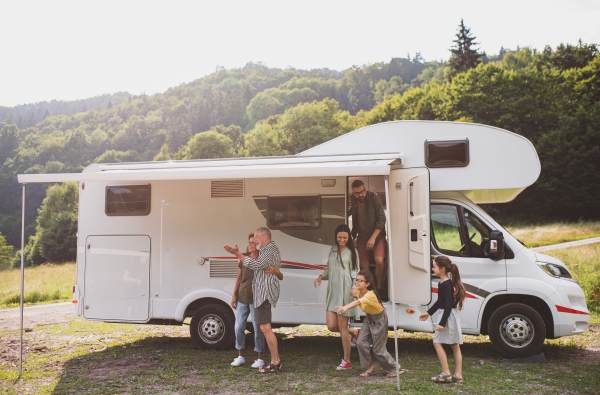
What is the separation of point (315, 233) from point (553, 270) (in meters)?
3.09

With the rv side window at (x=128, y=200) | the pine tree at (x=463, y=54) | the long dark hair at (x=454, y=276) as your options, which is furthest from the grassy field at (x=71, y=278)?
the pine tree at (x=463, y=54)

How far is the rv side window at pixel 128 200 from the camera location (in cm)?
670

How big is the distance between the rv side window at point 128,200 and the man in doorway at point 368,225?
2.99 metres

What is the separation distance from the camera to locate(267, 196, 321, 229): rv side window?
6262mm

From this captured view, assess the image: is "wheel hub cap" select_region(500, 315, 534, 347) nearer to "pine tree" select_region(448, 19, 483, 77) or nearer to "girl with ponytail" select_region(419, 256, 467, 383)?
"girl with ponytail" select_region(419, 256, 467, 383)

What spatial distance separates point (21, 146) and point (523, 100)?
92510 mm

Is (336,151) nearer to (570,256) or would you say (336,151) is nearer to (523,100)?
(570,256)

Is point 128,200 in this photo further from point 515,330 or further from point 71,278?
point 71,278

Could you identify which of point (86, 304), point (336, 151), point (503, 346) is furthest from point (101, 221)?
point (503, 346)

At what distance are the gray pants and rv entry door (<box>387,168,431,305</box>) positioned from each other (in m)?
0.67

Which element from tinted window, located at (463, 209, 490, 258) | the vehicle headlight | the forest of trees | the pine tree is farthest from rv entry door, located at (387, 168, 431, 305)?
the pine tree

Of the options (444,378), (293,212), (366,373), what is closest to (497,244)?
(444,378)

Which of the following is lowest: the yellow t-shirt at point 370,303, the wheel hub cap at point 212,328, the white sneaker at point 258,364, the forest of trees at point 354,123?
the white sneaker at point 258,364

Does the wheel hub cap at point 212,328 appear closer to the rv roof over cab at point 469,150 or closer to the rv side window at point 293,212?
the rv side window at point 293,212
